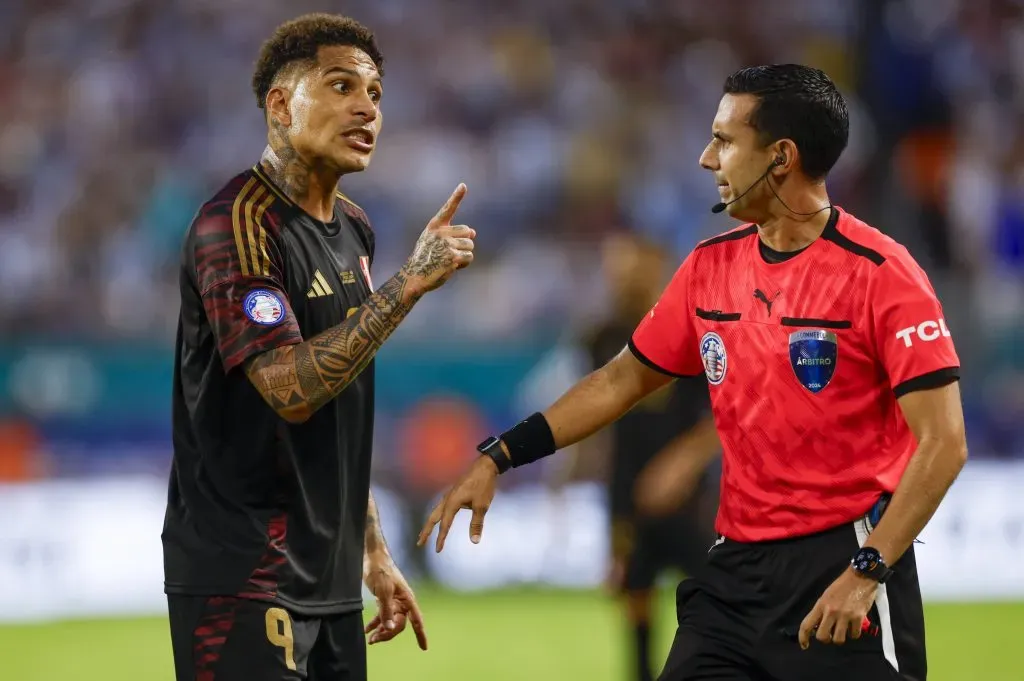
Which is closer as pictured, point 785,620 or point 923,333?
point 923,333

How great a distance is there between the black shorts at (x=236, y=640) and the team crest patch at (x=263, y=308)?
762mm

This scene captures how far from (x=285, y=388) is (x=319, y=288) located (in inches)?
17.0

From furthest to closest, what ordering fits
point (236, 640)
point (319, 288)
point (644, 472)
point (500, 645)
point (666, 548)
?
point (500, 645)
point (644, 472)
point (666, 548)
point (319, 288)
point (236, 640)

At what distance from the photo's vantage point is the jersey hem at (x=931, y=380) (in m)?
3.77

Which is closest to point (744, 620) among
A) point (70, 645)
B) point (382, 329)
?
point (382, 329)

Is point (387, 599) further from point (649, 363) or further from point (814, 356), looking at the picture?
point (814, 356)

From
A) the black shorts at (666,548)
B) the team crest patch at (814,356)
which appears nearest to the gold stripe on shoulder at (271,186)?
the team crest patch at (814,356)

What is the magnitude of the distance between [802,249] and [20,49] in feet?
41.5

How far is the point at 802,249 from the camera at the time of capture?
416 cm

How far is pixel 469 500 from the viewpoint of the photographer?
4277 millimetres

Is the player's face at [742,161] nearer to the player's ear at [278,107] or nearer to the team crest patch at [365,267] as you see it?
the team crest patch at [365,267]

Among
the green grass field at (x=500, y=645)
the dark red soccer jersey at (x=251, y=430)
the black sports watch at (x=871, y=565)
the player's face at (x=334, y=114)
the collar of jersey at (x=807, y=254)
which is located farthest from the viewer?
the green grass field at (x=500, y=645)

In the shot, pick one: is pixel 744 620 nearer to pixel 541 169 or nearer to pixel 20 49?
pixel 541 169

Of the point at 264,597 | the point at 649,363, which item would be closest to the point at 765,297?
the point at 649,363
